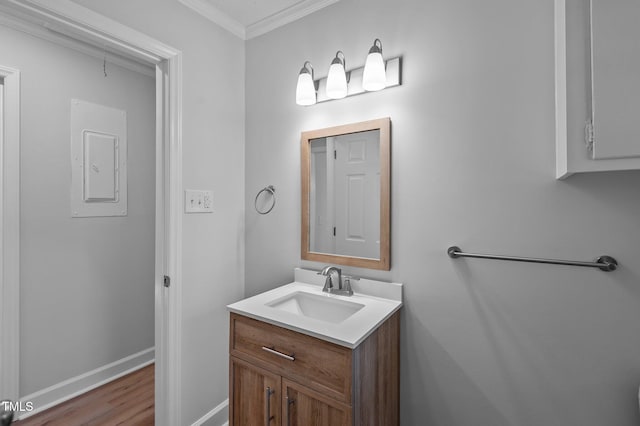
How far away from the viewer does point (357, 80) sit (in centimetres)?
155

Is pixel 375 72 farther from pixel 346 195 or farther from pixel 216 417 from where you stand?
pixel 216 417

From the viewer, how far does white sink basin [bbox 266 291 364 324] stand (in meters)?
1.47

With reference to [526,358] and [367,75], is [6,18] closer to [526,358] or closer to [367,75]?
[367,75]

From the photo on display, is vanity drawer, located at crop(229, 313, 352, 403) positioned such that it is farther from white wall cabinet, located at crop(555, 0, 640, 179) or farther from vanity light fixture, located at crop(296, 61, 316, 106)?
vanity light fixture, located at crop(296, 61, 316, 106)

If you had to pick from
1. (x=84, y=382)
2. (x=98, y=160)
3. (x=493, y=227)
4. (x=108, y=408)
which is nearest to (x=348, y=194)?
(x=493, y=227)

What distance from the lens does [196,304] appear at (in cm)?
Result: 173

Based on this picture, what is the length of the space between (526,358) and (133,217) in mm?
2629

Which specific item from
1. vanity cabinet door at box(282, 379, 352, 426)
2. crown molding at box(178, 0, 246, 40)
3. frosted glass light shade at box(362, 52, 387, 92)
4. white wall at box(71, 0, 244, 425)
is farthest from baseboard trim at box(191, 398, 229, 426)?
crown molding at box(178, 0, 246, 40)

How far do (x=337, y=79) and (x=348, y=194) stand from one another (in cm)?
57

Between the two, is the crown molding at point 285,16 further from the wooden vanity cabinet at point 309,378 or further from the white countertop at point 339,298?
the wooden vanity cabinet at point 309,378

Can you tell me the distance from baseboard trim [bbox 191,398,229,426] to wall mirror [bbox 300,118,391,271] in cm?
106

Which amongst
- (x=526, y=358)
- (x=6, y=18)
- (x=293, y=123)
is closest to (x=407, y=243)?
(x=526, y=358)

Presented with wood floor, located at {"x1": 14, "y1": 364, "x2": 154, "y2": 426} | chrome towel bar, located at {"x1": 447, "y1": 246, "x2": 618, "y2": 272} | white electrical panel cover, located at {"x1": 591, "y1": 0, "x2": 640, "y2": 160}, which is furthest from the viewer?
wood floor, located at {"x1": 14, "y1": 364, "x2": 154, "y2": 426}

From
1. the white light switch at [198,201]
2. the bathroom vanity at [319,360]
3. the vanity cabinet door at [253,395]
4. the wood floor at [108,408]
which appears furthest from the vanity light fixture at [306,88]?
the wood floor at [108,408]
